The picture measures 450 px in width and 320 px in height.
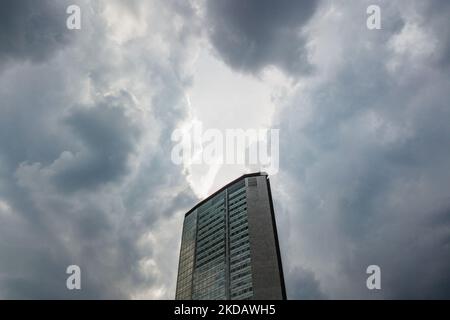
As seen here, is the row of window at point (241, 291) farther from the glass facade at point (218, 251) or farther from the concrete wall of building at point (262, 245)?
the concrete wall of building at point (262, 245)

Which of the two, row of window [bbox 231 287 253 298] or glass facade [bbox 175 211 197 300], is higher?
glass facade [bbox 175 211 197 300]

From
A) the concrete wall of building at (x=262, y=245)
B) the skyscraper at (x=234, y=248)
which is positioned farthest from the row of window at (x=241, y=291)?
the concrete wall of building at (x=262, y=245)

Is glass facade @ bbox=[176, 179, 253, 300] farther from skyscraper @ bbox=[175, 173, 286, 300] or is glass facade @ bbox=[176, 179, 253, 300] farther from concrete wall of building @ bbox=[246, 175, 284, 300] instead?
concrete wall of building @ bbox=[246, 175, 284, 300]

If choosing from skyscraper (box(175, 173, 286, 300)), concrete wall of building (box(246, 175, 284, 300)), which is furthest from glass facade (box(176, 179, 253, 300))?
concrete wall of building (box(246, 175, 284, 300))

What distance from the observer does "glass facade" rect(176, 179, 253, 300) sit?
87.0 metres

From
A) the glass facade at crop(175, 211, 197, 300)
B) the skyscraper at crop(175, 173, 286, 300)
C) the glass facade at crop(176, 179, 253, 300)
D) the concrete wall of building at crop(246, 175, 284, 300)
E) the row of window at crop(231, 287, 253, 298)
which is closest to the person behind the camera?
the concrete wall of building at crop(246, 175, 284, 300)

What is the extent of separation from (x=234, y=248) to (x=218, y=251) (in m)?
7.62

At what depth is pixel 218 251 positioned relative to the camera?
98.7 metres

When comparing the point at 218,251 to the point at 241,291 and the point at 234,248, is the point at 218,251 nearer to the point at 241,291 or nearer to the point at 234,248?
the point at 234,248

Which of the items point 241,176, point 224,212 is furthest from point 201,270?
point 241,176

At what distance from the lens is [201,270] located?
101 meters

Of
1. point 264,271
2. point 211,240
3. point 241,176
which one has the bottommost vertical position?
point 264,271
